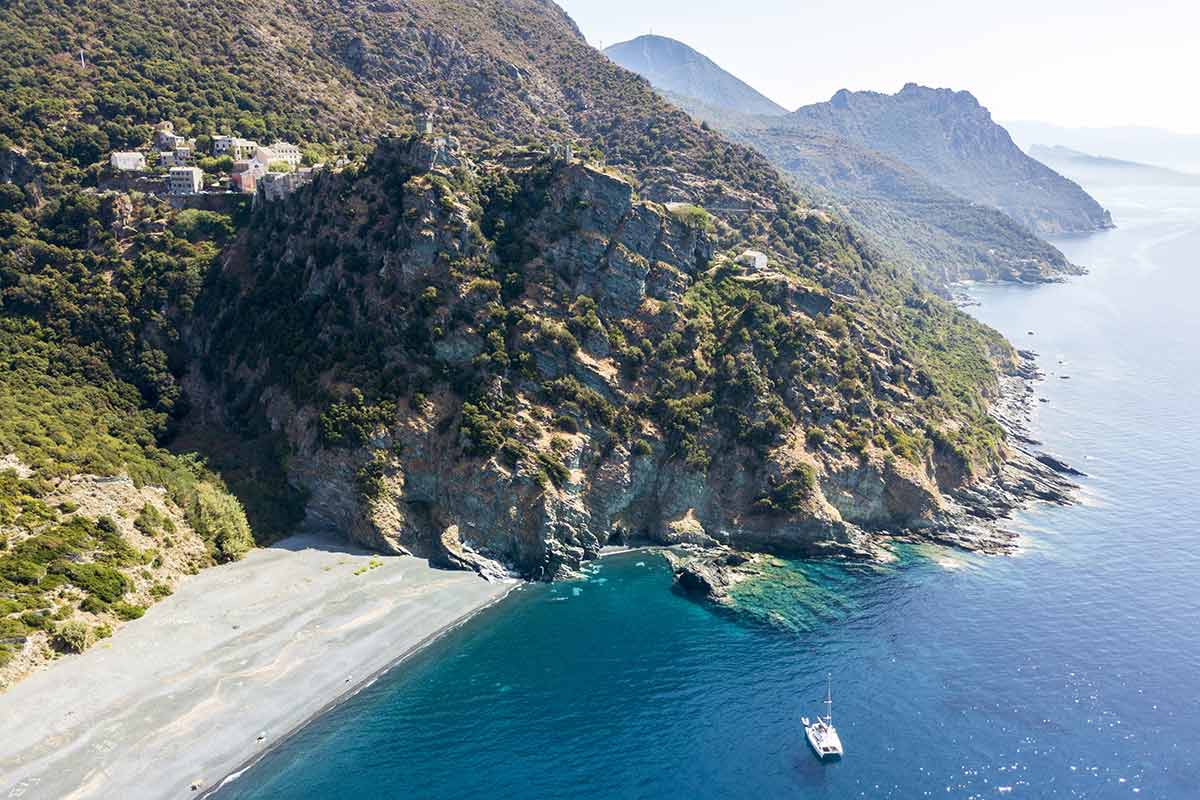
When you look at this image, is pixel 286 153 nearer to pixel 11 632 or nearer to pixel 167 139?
pixel 167 139

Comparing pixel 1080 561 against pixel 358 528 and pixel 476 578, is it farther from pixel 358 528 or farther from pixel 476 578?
pixel 358 528

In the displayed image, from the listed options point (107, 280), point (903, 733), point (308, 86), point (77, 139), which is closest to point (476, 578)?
point (903, 733)

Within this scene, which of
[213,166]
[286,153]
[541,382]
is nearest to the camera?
[541,382]

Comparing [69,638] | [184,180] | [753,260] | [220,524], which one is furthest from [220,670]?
[753,260]

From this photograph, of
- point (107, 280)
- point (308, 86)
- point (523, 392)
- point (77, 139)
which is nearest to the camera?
point (523, 392)

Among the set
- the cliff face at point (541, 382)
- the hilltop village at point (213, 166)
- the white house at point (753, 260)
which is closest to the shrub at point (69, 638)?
the cliff face at point (541, 382)

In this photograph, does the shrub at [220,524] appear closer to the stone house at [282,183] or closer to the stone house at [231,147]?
the stone house at [282,183]

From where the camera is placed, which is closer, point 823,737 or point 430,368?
point 823,737
